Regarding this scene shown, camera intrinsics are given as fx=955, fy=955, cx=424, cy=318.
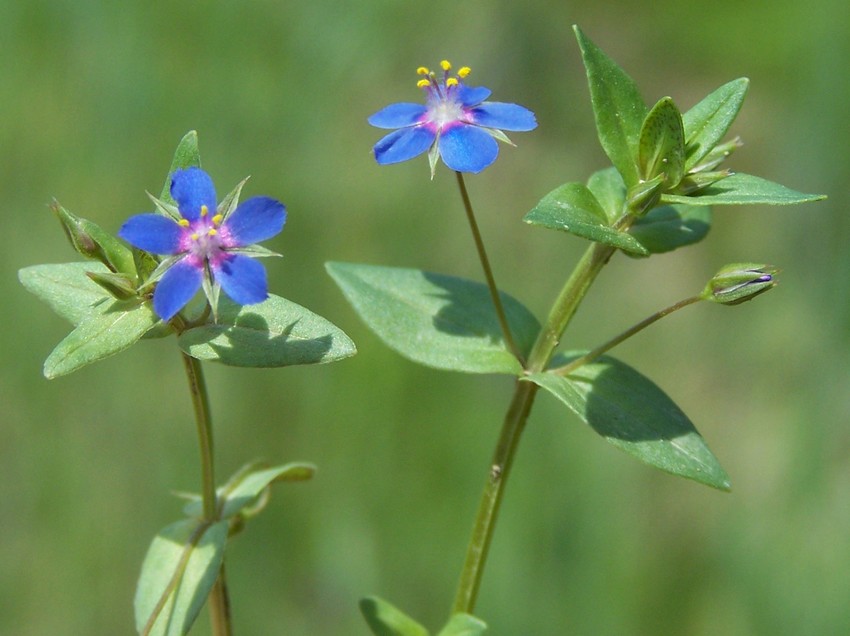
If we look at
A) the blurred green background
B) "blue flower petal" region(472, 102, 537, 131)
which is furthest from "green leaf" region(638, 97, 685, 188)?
the blurred green background

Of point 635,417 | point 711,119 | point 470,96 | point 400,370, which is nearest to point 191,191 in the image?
point 470,96

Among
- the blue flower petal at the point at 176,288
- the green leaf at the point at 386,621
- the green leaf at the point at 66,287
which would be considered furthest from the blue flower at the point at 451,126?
the green leaf at the point at 386,621

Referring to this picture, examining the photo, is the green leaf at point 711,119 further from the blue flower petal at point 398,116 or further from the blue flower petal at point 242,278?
the blue flower petal at point 242,278

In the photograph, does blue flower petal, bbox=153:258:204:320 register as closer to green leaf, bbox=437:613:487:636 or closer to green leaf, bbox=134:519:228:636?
green leaf, bbox=134:519:228:636

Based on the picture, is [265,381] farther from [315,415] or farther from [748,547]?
[748,547]

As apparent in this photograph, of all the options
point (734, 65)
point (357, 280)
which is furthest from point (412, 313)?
point (734, 65)

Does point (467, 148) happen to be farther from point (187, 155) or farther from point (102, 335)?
point (102, 335)
